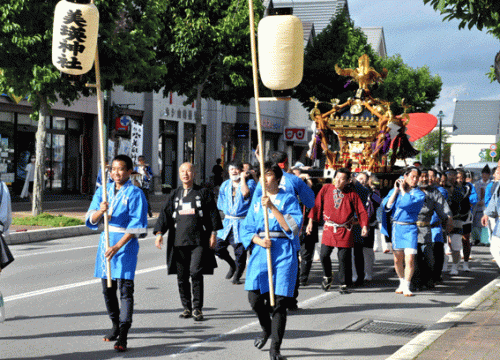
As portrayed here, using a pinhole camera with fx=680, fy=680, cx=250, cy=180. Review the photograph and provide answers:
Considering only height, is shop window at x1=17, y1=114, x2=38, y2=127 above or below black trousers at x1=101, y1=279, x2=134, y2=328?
above

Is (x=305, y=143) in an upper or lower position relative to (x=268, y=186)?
upper

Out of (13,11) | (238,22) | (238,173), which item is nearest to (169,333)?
(238,173)

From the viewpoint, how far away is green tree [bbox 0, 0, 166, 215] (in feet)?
51.3

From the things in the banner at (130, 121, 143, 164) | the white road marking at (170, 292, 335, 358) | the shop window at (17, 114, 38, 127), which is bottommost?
the white road marking at (170, 292, 335, 358)

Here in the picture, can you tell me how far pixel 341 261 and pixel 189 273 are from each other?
257 centimetres

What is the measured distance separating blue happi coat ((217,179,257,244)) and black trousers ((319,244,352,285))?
124cm

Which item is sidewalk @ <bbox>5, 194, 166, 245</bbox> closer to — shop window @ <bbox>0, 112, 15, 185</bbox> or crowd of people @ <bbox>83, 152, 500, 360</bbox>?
shop window @ <bbox>0, 112, 15, 185</bbox>

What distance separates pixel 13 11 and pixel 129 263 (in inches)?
452

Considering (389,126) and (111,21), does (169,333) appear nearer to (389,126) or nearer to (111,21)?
(389,126)

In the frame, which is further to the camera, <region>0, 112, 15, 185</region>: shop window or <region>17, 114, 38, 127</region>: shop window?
<region>17, 114, 38, 127</region>: shop window

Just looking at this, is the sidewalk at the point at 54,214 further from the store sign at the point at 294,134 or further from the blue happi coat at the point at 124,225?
the store sign at the point at 294,134

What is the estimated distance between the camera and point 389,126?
15.8 m

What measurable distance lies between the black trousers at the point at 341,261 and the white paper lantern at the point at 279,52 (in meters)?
3.49

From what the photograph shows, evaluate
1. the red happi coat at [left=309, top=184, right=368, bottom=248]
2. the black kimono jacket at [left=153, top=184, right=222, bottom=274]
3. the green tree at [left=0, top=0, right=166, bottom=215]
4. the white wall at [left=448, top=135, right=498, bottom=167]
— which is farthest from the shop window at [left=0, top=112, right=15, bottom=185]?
the white wall at [left=448, top=135, right=498, bottom=167]
